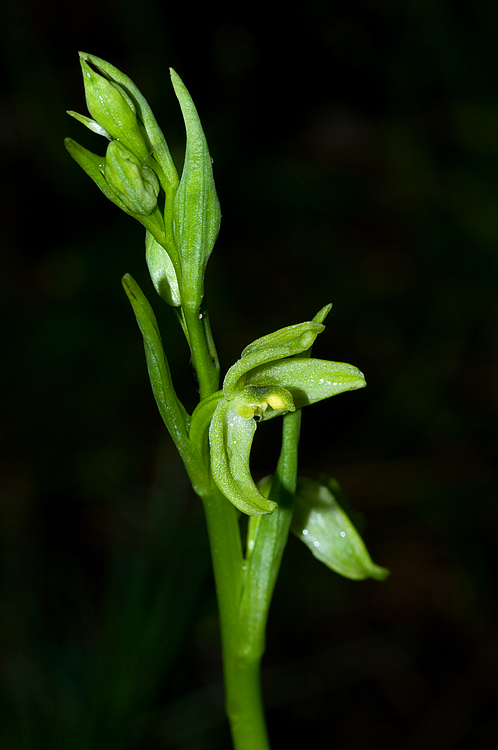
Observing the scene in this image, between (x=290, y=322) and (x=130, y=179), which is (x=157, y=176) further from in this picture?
(x=290, y=322)

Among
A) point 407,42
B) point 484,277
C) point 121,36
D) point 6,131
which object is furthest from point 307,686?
point 121,36

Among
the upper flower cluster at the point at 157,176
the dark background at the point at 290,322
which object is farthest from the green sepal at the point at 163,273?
the dark background at the point at 290,322

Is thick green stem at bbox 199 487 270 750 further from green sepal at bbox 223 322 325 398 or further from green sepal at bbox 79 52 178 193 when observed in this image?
green sepal at bbox 79 52 178 193

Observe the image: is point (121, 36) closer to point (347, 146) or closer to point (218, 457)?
point (347, 146)

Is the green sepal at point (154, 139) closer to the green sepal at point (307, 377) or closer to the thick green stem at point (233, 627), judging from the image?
the green sepal at point (307, 377)

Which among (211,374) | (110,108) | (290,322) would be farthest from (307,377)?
(290,322)

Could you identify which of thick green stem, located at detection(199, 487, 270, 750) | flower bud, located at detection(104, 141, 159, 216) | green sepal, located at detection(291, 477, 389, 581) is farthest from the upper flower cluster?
green sepal, located at detection(291, 477, 389, 581)
